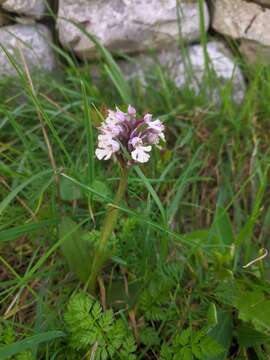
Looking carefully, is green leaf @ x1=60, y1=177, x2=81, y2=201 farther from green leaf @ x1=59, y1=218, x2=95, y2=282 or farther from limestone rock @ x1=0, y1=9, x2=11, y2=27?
limestone rock @ x1=0, y1=9, x2=11, y2=27

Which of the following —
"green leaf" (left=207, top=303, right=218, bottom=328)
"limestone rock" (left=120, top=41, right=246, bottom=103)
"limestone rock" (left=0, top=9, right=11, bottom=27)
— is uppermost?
"limestone rock" (left=0, top=9, right=11, bottom=27)

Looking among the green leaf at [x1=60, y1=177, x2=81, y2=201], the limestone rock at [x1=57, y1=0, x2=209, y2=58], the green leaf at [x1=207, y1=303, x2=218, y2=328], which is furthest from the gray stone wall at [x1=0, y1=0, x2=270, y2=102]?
the green leaf at [x1=207, y1=303, x2=218, y2=328]

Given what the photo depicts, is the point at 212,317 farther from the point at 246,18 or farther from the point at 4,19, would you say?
the point at 4,19

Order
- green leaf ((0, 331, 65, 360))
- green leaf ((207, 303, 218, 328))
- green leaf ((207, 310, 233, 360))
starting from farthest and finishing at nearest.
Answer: green leaf ((207, 310, 233, 360)), green leaf ((207, 303, 218, 328)), green leaf ((0, 331, 65, 360))

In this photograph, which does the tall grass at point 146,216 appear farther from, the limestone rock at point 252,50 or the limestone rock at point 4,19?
the limestone rock at point 4,19

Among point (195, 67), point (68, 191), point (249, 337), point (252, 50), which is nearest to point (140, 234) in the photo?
point (68, 191)

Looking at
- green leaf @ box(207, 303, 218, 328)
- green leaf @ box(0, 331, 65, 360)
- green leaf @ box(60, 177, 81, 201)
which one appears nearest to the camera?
green leaf @ box(0, 331, 65, 360)
